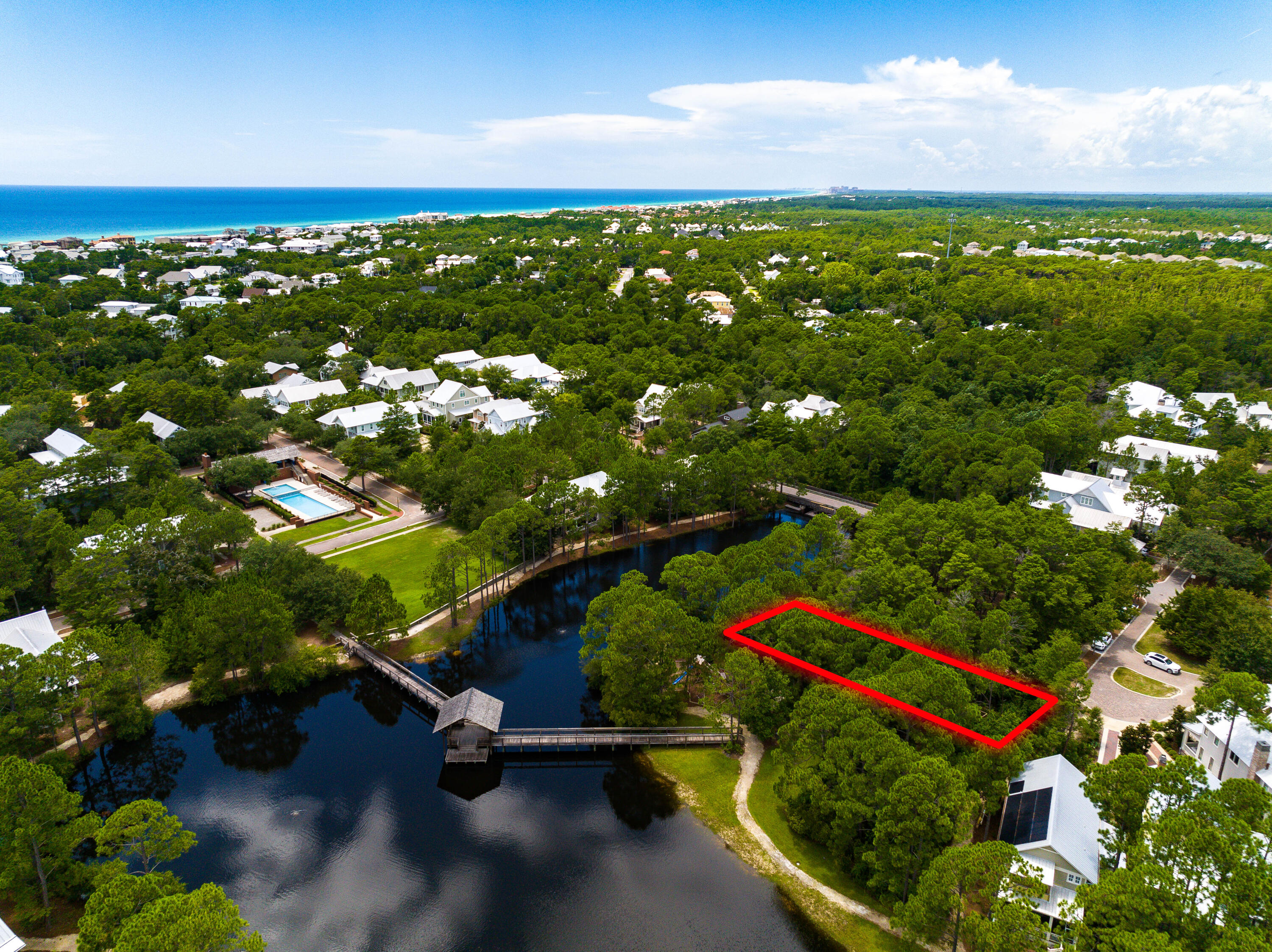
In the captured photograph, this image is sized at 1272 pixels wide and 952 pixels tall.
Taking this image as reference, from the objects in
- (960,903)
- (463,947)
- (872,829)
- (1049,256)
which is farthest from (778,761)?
(1049,256)

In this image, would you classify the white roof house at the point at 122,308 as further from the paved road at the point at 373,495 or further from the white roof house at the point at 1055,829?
the white roof house at the point at 1055,829

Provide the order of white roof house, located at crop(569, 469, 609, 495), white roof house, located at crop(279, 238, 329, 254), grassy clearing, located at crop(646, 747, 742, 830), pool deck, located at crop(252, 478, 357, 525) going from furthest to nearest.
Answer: white roof house, located at crop(279, 238, 329, 254)
pool deck, located at crop(252, 478, 357, 525)
white roof house, located at crop(569, 469, 609, 495)
grassy clearing, located at crop(646, 747, 742, 830)

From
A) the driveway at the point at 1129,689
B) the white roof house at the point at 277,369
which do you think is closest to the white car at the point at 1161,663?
the driveway at the point at 1129,689

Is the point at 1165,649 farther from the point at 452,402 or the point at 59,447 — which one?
the point at 59,447

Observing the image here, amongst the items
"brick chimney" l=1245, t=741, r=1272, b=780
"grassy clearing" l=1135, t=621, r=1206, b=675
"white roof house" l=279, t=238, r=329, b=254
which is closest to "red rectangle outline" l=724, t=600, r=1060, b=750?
"brick chimney" l=1245, t=741, r=1272, b=780

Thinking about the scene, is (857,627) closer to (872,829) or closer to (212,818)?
(872,829)

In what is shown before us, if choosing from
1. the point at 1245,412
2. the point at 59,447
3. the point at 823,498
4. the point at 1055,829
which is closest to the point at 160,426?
the point at 59,447

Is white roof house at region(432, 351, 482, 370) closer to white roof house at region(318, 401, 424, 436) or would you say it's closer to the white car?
white roof house at region(318, 401, 424, 436)
